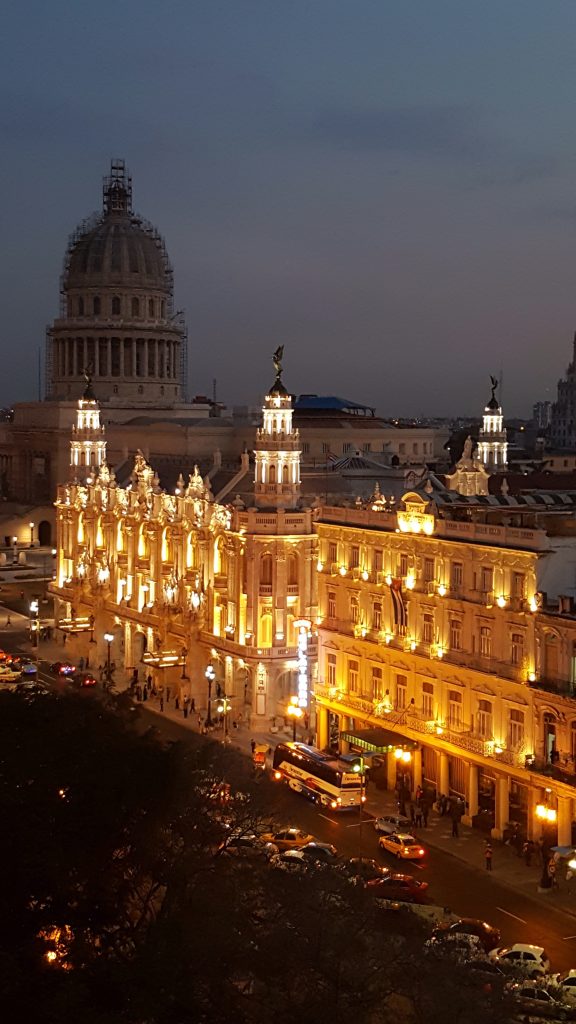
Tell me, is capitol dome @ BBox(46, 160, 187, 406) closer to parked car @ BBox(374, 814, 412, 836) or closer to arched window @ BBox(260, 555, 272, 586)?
arched window @ BBox(260, 555, 272, 586)

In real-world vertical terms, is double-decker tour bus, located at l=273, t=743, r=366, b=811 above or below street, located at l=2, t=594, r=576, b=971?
above

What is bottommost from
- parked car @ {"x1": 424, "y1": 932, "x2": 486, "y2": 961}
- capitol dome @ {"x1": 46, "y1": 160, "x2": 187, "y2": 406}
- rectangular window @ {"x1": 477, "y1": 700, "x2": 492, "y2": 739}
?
parked car @ {"x1": 424, "y1": 932, "x2": 486, "y2": 961}

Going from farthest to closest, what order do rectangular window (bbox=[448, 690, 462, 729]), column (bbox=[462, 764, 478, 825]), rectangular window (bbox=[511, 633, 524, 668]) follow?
rectangular window (bbox=[448, 690, 462, 729]) < column (bbox=[462, 764, 478, 825]) < rectangular window (bbox=[511, 633, 524, 668])

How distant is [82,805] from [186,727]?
139ft

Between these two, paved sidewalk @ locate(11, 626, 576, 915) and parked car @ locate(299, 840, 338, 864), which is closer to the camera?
parked car @ locate(299, 840, 338, 864)

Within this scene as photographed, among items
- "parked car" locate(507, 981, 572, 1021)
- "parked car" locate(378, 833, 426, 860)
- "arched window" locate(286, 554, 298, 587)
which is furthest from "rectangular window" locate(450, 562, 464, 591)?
"parked car" locate(507, 981, 572, 1021)

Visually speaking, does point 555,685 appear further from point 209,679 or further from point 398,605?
point 209,679

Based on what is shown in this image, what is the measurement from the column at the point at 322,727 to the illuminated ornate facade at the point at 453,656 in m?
Result: 0.09

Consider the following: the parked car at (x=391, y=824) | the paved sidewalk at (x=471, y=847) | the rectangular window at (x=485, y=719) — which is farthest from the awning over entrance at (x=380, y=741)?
the rectangular window at (x=485, y=719)

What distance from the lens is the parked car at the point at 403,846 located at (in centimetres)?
5734

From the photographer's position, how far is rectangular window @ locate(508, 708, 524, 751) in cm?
6084

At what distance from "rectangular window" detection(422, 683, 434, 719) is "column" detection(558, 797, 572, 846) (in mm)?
10901

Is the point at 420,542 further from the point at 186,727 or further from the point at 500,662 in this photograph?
the point at 186,727

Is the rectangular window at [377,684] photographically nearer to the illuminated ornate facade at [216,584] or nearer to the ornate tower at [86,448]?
the illuminated ornate facade at [216,584]
